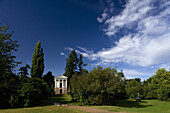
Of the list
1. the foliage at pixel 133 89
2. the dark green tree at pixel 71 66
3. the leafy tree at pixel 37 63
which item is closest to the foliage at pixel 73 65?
the dark green tree at pixel 71 66

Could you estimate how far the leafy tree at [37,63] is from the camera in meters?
29.8

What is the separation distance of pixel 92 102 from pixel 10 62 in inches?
559


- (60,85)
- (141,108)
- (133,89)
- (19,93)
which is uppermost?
(60,85)

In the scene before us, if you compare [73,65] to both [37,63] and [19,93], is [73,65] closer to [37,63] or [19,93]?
[37,63]

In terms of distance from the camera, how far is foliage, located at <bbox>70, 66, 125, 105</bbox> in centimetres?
1516

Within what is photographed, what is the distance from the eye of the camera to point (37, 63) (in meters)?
30.0

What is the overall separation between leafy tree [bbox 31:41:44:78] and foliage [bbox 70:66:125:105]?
1712 centimetres

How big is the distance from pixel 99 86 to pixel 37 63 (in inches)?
830

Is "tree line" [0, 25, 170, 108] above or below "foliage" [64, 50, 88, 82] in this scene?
below

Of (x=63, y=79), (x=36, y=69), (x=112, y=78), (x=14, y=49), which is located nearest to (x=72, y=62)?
(x=63, y=79)

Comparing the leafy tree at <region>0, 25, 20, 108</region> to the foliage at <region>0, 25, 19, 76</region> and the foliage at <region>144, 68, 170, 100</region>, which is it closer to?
the foliage at <region>0, 25, 19, 76</region>

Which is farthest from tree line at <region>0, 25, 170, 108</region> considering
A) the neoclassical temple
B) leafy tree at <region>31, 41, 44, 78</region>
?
the neoclassical temple

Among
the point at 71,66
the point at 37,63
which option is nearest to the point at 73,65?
the point at 71,66

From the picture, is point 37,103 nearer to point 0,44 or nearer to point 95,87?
point 95,87
